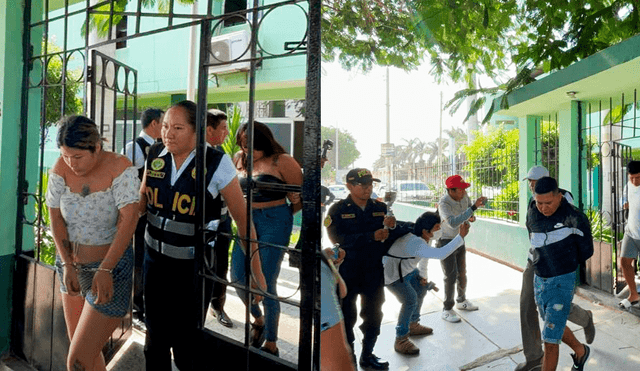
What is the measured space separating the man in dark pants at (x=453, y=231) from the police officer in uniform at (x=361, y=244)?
173 cm

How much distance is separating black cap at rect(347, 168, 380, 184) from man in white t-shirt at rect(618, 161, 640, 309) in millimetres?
3363

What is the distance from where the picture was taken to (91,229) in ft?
8.74

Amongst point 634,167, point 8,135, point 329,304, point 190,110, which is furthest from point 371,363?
point 634,167

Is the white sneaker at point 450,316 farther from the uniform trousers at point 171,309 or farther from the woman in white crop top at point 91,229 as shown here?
the woman in white crop top at point 91,229

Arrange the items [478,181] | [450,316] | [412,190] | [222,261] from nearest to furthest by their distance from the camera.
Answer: [222,261] → [450,316] → [478,181] → [412,190]

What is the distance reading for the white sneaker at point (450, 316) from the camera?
518 centimetres

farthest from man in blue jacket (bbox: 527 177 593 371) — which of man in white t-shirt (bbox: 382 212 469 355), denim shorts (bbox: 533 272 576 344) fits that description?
man in white t-shirt (bbox: 382 212 469 355)

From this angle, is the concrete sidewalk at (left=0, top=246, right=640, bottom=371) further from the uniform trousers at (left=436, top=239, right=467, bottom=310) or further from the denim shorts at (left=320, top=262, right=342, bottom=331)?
the denim shorts at (left=320, top=262, right=342, bottom=331)

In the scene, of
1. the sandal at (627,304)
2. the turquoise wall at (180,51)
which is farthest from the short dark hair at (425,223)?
the turquoise wall at (180,51)

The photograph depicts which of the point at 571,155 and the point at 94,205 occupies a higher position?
the point at 571,155

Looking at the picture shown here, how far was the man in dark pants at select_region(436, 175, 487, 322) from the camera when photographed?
5227 mm

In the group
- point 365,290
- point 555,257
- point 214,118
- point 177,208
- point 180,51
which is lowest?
point 365,290

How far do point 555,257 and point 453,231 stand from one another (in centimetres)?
183

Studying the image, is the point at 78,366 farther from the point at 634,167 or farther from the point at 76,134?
the point at 634,167
